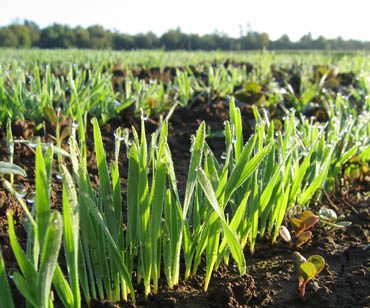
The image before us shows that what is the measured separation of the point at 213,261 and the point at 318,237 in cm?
53

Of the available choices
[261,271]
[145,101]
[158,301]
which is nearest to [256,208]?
[261,271]

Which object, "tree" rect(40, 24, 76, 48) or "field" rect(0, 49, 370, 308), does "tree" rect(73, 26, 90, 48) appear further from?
"field" rect(0, 49, 370, 308)

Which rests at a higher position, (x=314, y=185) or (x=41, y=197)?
(x=41, y=197)

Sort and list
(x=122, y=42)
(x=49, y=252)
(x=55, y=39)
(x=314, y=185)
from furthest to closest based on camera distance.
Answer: (x=55, y=39)
(x=122, y=42)
(x=314, y=185)
(x=49, y=252)

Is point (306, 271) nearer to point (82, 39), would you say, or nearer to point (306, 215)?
point (306, 215)

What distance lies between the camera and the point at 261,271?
1174 mm

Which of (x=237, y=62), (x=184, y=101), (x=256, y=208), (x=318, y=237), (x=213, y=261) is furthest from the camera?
(x=237, y=62)

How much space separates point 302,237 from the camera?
4.03 ft

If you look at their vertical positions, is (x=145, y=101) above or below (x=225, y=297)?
above

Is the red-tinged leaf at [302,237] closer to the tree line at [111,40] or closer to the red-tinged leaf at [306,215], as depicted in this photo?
the red-tinged leaf at [306,215]

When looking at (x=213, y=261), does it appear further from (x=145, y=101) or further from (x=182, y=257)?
(x=145, y=101)

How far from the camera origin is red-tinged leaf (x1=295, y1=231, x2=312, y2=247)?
1.22 m

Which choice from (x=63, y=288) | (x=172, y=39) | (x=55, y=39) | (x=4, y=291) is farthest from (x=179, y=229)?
(x=172, y=39)

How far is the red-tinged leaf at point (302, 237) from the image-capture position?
122 centimetres
